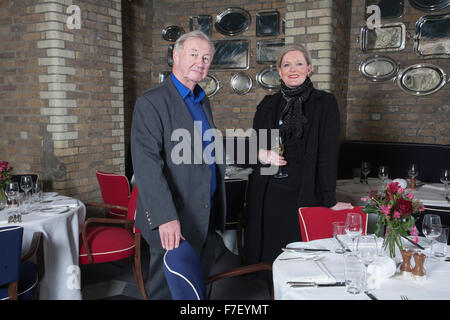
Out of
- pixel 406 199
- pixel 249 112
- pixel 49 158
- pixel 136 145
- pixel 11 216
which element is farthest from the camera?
pixel 249 112

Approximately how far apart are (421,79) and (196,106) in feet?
12.5

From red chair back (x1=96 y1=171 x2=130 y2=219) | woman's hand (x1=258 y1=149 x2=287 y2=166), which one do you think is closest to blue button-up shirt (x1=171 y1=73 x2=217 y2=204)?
woman's hand (x1=258 y1=149 x2=287 y2=166)

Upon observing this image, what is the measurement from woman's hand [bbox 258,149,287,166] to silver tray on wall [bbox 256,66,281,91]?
128 inches

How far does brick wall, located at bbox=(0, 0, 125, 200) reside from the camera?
13.5 feet

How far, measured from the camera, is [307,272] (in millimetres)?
1716

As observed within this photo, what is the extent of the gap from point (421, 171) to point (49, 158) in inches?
168

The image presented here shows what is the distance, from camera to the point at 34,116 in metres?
4.28

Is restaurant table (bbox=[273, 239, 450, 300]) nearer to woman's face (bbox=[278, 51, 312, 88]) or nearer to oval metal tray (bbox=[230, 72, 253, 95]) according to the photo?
woman's face (bbox=[278, 51, 312, 88])

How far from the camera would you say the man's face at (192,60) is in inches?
81.5

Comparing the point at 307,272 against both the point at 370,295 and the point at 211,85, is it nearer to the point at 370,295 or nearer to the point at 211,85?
the point at 370,295

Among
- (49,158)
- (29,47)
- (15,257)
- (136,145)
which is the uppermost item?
(29,47)

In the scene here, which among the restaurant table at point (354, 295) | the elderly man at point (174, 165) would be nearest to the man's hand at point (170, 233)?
the elderly man at point (174, 165)
